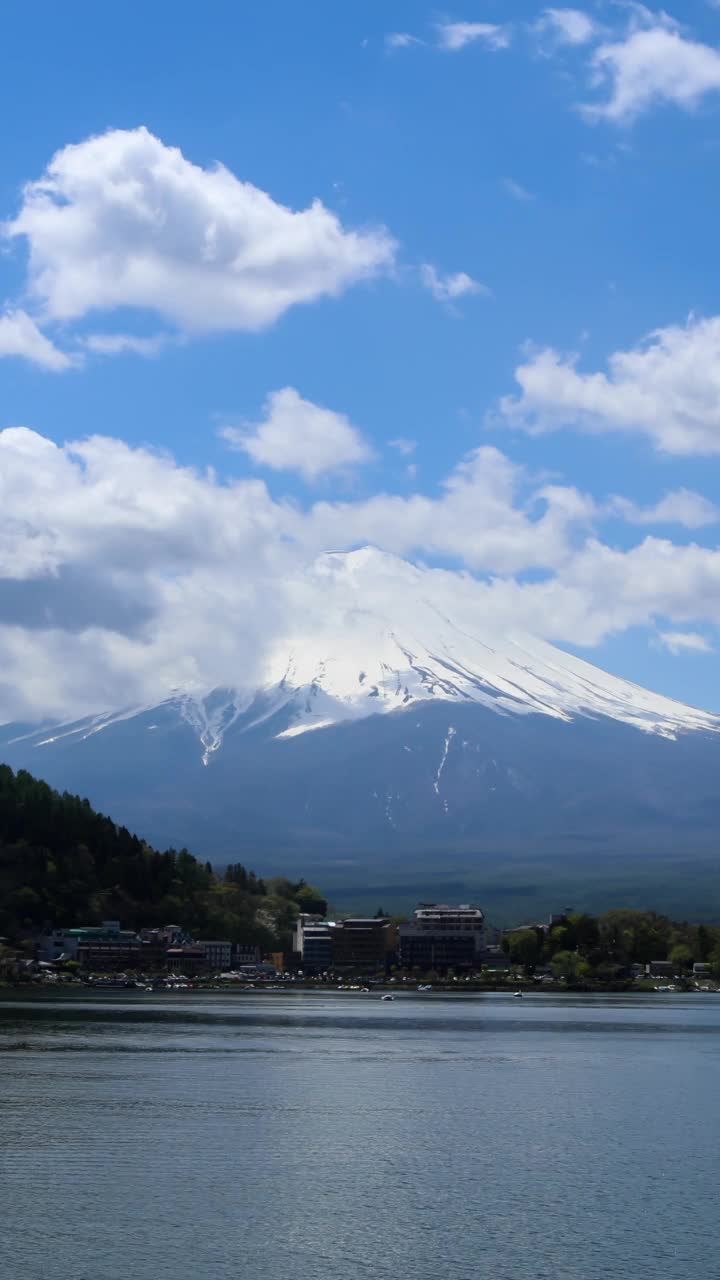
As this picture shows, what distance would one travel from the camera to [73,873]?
549 ft

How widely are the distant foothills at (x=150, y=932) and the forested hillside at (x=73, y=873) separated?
0.46ft

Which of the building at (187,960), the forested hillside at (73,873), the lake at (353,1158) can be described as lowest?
the lake at (353,1158)

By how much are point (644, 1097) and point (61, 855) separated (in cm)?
11621

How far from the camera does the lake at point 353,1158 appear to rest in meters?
33.6

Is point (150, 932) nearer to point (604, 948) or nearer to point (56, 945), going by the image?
point (56, 945)

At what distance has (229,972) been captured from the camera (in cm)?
18188

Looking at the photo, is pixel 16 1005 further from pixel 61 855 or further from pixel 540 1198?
pixel 540 1198

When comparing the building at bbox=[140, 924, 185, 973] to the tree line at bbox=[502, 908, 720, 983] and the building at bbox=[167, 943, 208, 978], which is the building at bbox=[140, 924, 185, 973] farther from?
the tree line at bbox=[502, 908, 720, 983]

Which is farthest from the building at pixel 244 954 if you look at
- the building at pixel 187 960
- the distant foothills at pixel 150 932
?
the building at pixel 187 960

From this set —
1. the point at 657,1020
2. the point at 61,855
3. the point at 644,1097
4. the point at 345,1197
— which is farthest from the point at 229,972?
the point at 345,1197

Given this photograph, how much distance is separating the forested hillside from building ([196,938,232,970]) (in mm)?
2643

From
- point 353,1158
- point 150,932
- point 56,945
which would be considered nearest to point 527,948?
point 150,932

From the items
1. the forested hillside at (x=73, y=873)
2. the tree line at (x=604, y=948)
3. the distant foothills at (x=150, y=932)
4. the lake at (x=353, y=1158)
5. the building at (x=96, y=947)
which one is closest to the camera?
the lake at (x=353, y=1158)

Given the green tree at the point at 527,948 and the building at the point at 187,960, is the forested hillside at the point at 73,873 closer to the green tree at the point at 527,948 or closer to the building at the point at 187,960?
the building at the point at 187,960
